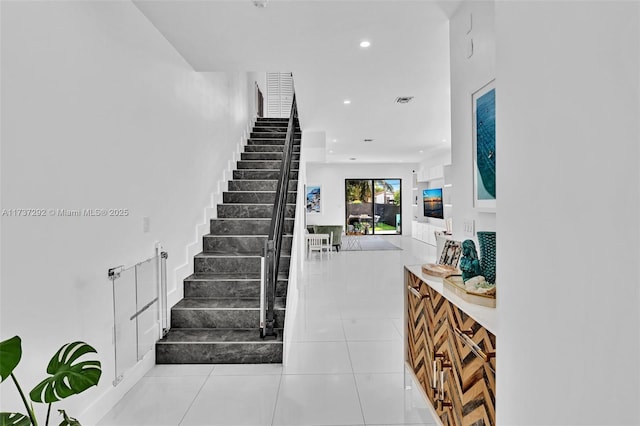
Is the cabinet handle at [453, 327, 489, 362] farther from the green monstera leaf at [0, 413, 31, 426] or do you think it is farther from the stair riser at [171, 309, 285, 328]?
the stair riser at [171, 309, 285, 328]

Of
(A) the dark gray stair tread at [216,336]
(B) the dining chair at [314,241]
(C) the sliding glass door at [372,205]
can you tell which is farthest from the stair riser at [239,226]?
(C) the sliding glass door at [372,205]

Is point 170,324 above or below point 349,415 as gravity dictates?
above

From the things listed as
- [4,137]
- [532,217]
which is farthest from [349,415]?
[4,137]

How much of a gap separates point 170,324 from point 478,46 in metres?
3.33

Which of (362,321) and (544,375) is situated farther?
(362,321)

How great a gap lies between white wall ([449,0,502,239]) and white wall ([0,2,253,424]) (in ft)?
7.52

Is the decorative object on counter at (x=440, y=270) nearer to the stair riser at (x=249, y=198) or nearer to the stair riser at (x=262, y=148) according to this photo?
the stair riser at (x=249, y=198)

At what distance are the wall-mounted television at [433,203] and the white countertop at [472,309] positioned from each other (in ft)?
34.8

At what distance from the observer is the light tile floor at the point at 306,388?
2.39 metres

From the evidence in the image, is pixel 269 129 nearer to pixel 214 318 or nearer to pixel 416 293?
pixel 214 318

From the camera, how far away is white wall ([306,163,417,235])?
14695 mm

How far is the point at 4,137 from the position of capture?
165cm

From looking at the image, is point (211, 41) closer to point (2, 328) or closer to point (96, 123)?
point (96, 123)

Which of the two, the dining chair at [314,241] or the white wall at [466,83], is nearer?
the white wall at [466,83]
